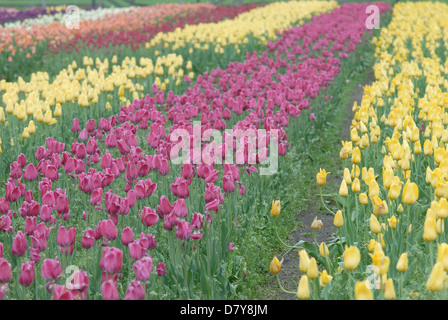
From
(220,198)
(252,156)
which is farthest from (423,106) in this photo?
(220,198)

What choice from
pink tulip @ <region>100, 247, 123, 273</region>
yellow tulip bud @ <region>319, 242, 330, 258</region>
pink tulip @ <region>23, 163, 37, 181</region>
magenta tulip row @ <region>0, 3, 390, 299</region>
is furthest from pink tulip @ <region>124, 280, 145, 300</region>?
pink tulip @ <region>23, 163, 37, 181</region>

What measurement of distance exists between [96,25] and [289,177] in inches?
543

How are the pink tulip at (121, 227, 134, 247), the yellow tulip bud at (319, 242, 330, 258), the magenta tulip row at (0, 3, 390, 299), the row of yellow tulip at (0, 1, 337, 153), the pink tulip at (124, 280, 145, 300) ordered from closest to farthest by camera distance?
the pink tulip at (124, 280, 145, 300), the magenta tulip row at (0, 3, 390, 299), the pink tulip at (121, 227, 134, 247), the yellow tulip bud at (319, 242, 330, 258), the row of yellow tulip at (0, 1, 337, 153)

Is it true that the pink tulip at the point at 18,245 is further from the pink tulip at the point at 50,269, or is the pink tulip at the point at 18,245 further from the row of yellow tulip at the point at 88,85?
the row of yellow tulip at the point at 88,85

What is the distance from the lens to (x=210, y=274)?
4180 millimetres

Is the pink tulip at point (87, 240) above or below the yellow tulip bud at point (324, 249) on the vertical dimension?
above

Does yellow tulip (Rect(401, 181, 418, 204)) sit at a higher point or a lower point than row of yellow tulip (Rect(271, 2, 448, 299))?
higher

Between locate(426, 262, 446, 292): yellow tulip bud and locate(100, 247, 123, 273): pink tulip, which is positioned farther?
locate(100, 247, 123, 273): pink tulip

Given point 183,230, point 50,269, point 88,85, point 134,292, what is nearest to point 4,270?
point 50,269

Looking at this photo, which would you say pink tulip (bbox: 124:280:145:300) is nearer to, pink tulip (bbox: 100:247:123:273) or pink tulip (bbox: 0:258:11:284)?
pink tulip (bbox: 100:247:123:273)

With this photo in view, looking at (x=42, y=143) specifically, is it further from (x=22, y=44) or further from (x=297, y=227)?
(x=22, y=44)

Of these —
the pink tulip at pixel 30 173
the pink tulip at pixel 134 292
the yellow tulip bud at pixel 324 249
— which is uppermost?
the pink tulip at pixel 30 173

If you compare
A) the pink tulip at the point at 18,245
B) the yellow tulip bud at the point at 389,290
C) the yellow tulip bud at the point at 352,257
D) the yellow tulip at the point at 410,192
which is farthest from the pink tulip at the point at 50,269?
the yellow tulip at the point at 410,192

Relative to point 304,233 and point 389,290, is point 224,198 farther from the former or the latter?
point 389,290
